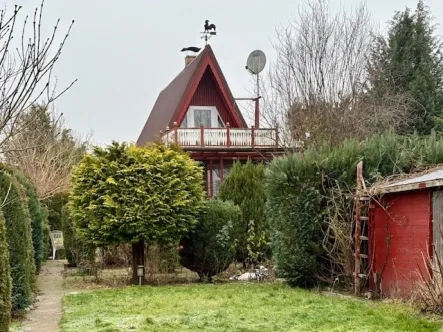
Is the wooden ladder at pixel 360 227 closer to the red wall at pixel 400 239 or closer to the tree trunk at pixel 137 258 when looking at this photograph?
the red wall at pixel 400 239

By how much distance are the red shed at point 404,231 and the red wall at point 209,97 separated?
15857mm

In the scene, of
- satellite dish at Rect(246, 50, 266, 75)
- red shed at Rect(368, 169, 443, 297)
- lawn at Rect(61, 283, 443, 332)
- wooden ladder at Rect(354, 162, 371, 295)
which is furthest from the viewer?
satellite dish at Rect(246, 50, 266, 75)

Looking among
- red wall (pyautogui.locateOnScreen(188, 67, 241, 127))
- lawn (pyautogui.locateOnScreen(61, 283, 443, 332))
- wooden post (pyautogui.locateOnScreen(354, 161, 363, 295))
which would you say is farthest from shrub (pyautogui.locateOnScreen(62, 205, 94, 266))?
red wall (pyautogui.locateOnScreen(188, 67, 241, 127))

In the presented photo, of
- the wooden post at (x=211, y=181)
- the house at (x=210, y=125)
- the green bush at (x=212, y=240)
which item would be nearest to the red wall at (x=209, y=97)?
the house at (x=210, y=125)

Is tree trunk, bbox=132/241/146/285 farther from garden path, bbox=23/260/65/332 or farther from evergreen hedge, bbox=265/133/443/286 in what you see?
evergreen hedge, bbox=265/133/443/286

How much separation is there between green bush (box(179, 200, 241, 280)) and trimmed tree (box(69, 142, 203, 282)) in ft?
1.28

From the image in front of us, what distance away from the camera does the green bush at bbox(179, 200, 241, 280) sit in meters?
13.8

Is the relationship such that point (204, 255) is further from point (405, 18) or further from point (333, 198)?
point (405, 18)

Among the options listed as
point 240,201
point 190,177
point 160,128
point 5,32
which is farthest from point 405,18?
point 5,32

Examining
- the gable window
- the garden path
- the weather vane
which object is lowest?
the garden path

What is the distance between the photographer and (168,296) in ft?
37.2

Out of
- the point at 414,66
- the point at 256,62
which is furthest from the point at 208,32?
the point at 414,66

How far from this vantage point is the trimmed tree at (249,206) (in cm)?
1570

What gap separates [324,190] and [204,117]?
49.1 feet
